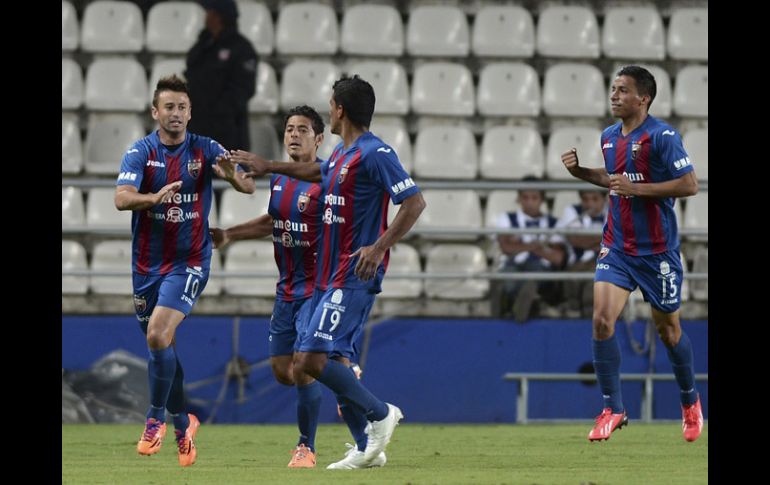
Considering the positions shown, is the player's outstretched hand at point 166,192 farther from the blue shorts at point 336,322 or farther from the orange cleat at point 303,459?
the orange cleat at point 303,459

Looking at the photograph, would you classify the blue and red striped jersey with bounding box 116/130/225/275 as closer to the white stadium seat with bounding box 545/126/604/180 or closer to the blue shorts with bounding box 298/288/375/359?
the blue shorts with bounding box 298/288/375/359

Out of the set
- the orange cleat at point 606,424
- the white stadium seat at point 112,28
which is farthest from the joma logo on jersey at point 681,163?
the white stadium seat at point 112,28

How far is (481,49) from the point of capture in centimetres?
1521

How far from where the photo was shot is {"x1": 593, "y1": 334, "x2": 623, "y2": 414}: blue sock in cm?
899

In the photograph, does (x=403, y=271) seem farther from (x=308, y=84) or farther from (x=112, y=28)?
(x=112, y=28)

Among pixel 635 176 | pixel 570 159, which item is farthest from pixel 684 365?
pixel 570 159

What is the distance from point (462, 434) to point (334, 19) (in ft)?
19.0

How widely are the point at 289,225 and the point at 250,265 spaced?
13.2 ft

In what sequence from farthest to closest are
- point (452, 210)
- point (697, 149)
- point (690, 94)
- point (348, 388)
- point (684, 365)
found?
point (690, 94) → point (697, 149) → point (452, 210) → point (684, 365) → point (348, 388)

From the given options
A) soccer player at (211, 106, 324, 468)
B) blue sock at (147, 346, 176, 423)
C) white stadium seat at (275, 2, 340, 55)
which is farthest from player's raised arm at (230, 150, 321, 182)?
white stadium seat at (275, 2, 340, 55)

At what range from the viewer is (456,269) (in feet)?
43.1

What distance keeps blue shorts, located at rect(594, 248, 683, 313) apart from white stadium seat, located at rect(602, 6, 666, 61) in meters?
6.61
